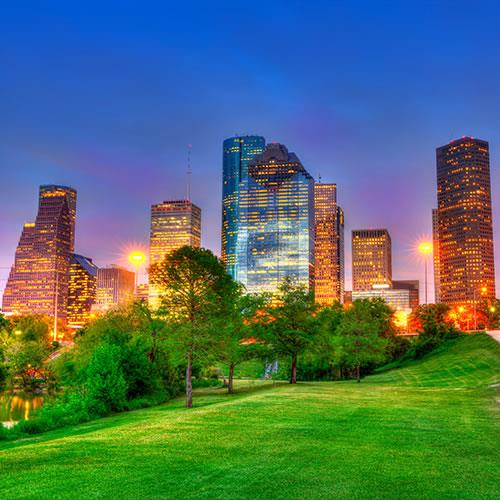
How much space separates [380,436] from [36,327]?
103 m

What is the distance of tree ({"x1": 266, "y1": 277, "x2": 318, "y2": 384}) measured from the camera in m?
51.6

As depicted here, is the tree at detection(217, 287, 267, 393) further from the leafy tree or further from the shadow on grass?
the leafy tree

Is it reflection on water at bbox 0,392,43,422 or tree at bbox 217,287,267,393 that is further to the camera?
tree at bbox 217,287,267,393

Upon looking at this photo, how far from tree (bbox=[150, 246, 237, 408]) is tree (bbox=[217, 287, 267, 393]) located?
812cm

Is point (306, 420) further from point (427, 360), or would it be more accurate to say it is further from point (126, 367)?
point (427, 360)

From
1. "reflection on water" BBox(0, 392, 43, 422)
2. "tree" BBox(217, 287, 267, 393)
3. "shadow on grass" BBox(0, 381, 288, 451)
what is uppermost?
"tree" BBox(217, 287, 267, 393)

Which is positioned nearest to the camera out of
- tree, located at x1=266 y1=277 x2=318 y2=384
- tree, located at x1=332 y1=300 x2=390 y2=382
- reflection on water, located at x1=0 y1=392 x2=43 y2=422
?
reflection on water, located at x1=0 y1=392 x2=43 y2=422

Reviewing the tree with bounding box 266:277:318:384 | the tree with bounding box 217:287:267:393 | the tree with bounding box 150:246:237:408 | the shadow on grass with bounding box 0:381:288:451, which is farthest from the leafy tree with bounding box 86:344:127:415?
the tree with bounding box 266:277:318:384

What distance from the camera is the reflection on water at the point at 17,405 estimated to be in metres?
45.2

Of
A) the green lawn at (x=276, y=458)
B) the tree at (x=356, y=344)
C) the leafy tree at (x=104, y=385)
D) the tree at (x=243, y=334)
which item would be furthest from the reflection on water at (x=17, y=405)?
the tree at (x=356, y=344)

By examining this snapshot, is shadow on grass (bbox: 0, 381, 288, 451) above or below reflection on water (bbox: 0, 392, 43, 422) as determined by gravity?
above

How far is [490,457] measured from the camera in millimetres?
14523

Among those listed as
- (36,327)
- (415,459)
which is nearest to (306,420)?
(415,459)

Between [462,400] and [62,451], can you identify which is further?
[462,400]
